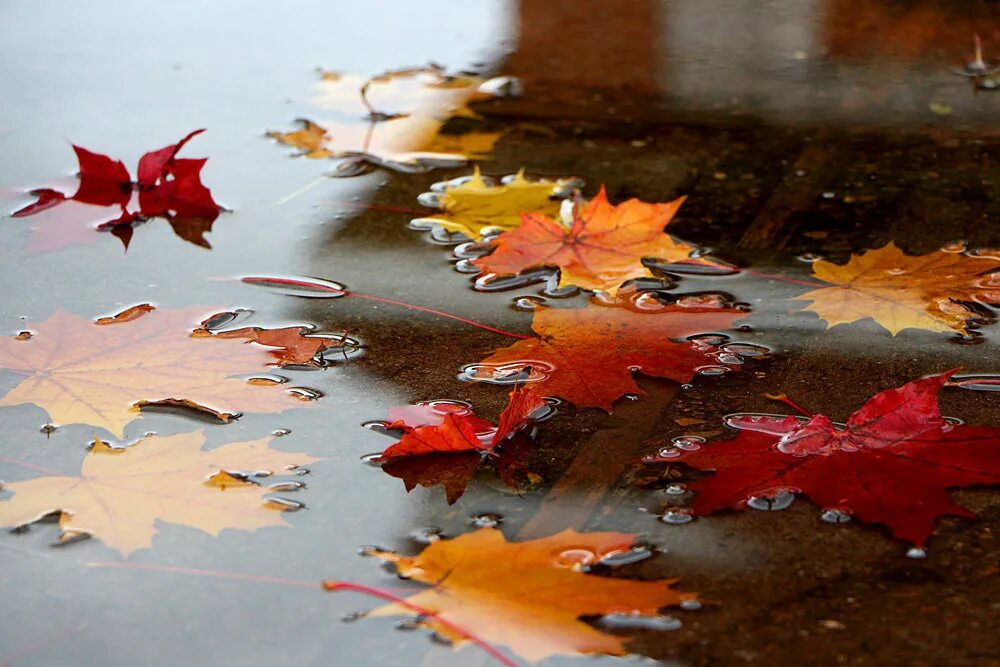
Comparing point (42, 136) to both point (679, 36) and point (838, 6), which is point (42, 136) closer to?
point (679, 36)

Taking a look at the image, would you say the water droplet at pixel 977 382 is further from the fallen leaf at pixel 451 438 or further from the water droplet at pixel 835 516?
the fallen leaf at pixel 451 438

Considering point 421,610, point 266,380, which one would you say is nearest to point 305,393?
point 266,380

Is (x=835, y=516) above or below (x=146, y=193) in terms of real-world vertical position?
below

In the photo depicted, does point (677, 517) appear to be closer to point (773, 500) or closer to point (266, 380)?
point (773, 500)

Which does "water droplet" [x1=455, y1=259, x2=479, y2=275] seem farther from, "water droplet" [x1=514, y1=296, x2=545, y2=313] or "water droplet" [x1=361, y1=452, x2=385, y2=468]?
"water droplet" [x1=361, y1=452, x2=385, y2=468]

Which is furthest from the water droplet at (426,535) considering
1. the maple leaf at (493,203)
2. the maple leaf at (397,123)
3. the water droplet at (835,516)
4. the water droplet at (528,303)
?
the maple leaf at (397,123)

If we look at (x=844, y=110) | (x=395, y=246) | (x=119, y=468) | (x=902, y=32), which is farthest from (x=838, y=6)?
(x=119, y=468)

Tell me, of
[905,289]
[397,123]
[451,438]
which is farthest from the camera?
[397,123]
